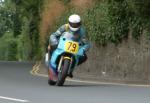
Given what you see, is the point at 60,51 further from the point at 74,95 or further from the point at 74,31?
the point at 74,95

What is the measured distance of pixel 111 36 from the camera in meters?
22.0

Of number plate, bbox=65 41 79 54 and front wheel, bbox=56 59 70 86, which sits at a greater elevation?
number plate, bbox=65 41 79 54

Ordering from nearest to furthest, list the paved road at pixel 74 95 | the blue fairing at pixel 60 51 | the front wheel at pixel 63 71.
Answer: the paved road at pixel 74 95 < the front wheel at pixel 63 71 < the blue fairing at pixel 60 51

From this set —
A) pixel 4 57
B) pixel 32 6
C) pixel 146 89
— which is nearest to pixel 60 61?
pixel 146 89

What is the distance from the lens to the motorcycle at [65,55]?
16375 millimetres

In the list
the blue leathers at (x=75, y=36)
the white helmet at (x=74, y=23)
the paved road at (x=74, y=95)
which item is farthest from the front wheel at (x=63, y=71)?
the white helmet at (x=74, y=23)

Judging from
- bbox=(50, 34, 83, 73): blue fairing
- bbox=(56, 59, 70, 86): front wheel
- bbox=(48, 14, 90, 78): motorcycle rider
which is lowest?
bbox=(56, 59, 70, 86): front wheel

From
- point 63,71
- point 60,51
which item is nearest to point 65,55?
point 60,51

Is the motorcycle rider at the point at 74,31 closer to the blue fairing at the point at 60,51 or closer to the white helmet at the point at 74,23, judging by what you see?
the white helmet at the point at 74,23

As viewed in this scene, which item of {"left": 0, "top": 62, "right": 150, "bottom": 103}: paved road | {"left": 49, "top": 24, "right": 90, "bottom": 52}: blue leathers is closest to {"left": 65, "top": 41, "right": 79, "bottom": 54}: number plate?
{"left": 49, "top": 24, "right": 90, "bottom": 52}: blue leathers

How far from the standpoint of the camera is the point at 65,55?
54.3ft

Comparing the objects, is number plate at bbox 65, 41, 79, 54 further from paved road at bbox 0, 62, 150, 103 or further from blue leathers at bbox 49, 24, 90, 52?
paved road at bbox 0, 62, 150, 103

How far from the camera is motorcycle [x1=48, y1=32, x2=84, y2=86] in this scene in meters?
16.4

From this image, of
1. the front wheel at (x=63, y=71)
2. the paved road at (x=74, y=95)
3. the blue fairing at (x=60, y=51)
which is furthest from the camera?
the blue fairing at (x=60, y=51)
